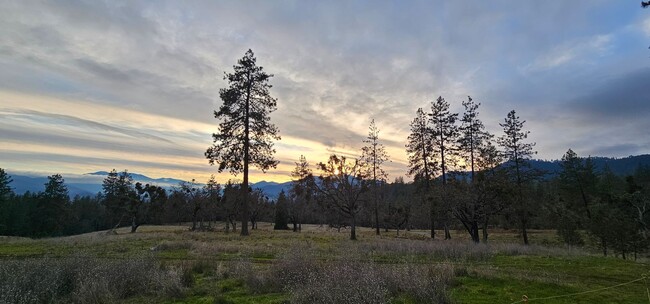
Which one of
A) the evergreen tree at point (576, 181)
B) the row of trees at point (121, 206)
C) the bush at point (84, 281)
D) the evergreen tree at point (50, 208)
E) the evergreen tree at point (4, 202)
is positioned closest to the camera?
the bush at point (84, 281)

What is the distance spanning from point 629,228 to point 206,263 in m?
31.4

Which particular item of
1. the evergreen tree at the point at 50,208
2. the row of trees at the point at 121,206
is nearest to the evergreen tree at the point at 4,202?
the row of trees at the point at 121,206

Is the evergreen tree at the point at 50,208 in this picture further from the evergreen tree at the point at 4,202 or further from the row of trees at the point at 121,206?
the evergreen tree at the point at 4,202

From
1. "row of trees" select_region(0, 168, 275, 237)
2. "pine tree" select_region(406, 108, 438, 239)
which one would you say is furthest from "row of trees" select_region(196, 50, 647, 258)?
"row of trees" select_region(0, 168, 275, 237)

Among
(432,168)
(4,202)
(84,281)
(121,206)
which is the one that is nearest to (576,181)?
(432,168)

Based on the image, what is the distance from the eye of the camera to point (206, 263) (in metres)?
12.0

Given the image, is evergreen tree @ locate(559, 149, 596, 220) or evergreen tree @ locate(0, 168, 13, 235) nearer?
evergreen tree @ locate(559, 149, 596, 220)

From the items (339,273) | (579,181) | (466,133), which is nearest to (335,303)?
(339,273)

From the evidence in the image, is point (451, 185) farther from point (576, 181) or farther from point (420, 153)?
point (576, 181)

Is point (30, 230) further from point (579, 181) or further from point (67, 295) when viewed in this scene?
point (579, 181)

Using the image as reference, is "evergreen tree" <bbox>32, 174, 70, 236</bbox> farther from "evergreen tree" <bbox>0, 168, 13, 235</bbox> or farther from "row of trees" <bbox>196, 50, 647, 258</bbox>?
"row of trees" <bbox>196, 50, 647, 258</bbox>

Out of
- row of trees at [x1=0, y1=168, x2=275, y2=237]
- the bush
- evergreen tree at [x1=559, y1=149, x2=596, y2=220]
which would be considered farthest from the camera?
row of trees at [x1=0, y1=168, x2=275, y2=237]

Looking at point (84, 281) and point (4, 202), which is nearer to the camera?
point (84, 281)

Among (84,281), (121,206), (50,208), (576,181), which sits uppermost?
(576,181)
